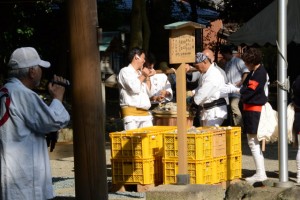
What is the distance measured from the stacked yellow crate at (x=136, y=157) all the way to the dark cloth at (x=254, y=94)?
1320mm

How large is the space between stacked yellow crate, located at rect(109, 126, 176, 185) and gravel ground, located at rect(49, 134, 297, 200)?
267 millimetres

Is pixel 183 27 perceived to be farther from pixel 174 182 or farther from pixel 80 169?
pixel 80 169

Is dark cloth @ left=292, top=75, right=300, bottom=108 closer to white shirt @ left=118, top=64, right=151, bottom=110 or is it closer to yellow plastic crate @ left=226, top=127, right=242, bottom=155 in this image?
yellow plastic crate @ left=226, top=127, right=242, bottom=155

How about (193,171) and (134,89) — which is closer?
(193,171)

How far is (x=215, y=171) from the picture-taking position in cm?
1003

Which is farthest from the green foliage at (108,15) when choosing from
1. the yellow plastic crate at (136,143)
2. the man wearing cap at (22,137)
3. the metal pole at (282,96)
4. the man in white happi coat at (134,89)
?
the man wearing cap at (22,137)

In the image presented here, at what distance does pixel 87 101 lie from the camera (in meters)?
6.75

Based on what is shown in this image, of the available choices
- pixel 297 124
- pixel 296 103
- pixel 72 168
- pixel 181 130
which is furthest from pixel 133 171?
pixel 72 168

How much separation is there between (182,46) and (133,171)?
1.93m

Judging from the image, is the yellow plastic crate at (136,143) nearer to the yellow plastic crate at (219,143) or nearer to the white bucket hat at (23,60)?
the yellow plastic crate at (219,143)

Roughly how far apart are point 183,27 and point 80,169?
301cm

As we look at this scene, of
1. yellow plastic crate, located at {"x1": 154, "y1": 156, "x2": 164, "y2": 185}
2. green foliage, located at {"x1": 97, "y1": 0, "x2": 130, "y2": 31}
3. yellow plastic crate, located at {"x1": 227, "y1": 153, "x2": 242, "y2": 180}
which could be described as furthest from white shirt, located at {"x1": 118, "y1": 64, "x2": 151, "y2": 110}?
green foliage, located at {"x1": 97, "y1": 0, "x2": 130, "y2": 31}

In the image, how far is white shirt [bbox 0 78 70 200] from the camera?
5.35 meters

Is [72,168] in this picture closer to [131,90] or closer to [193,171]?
[131,90]
